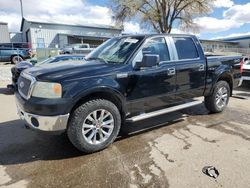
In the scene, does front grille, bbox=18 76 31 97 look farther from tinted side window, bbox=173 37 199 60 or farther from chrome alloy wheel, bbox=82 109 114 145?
tinted side window, bbox=173 37 199 60

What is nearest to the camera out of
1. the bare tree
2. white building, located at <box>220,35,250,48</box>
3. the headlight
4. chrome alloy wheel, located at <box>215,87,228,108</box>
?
the headlight

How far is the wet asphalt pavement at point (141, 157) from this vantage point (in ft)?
9.62

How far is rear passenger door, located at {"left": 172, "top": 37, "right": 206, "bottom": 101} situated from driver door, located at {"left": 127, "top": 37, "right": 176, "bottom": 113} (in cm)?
21

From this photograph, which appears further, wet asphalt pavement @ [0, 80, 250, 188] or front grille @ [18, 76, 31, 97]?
front grille @ [18, 76, 31, 97]

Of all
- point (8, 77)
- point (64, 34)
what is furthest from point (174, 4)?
point (8, 77)

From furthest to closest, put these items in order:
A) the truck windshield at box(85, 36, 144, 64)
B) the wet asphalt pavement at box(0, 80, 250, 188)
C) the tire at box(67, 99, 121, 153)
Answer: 1. the truck windshield at box(85, 36, 144, 64)
2. the tire at box(67, 99, 121, 153)
3. the wet asphalt pavement at box(0, 80, 250, 188)

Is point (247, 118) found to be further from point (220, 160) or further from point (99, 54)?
point (99, 54)

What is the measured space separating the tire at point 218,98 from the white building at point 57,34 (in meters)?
28.9

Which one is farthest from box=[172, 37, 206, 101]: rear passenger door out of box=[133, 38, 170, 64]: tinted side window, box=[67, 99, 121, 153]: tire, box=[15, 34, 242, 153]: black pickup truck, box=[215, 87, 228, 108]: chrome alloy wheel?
box=[67, 99, 121, 153]: tire

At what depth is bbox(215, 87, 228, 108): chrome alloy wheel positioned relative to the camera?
5.61 metres

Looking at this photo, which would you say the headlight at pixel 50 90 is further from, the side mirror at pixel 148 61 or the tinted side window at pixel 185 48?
the tinted side window at pixel 185 48

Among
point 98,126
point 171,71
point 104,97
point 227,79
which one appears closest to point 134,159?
point 98,126

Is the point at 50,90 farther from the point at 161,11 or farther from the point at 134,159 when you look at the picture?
the point at 161,11

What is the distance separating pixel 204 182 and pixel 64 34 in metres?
34.5
